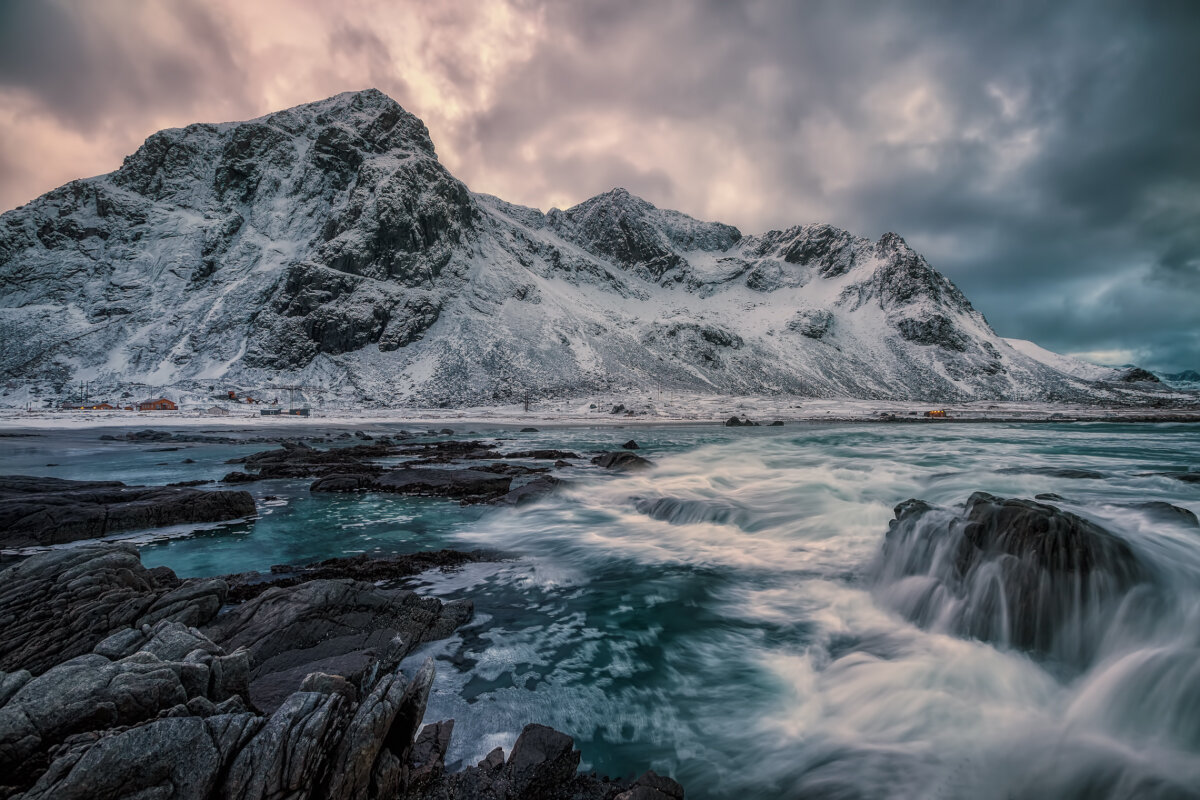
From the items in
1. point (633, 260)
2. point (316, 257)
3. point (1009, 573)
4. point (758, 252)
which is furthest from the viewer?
point (758, 252)

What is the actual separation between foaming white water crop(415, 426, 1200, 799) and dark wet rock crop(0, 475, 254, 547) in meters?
9.19

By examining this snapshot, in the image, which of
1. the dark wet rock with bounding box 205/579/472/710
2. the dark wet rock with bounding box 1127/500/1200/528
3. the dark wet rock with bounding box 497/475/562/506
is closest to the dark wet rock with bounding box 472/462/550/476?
the dark wet rock with bounding box 497/475/562/506

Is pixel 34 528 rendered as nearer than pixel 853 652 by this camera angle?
No

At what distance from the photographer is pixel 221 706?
3488mm

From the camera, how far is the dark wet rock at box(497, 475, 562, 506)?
15.2 m

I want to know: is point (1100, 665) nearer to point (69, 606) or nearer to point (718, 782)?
point (718, 782)

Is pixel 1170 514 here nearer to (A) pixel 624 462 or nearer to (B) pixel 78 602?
(A) pixel 624 462

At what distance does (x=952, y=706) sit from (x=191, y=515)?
53.4ft

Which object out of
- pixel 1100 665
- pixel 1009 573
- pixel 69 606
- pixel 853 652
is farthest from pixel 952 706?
pixel 69 606

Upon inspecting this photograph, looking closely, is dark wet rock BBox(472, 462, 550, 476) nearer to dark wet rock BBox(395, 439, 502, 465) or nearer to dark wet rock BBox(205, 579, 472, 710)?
dark wet rock BBox(395, 439, 502, 465)

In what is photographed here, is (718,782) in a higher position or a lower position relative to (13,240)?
lower

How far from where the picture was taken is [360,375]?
83625 mm

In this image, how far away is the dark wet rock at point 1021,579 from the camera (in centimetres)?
630

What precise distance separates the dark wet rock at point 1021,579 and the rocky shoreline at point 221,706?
5547 mm
